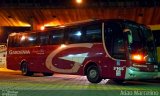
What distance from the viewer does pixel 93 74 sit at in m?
18.5

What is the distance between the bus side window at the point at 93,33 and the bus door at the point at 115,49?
0.49 meters

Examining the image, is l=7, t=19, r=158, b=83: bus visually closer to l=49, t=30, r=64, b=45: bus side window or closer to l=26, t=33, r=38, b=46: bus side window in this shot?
l=49, t=30, r=64, b=45: bus side window

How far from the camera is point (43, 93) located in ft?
43.9

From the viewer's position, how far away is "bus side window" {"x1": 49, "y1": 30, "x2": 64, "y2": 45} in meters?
21.2

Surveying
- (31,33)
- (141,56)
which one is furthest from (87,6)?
(141,56)

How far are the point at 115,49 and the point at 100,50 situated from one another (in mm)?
978

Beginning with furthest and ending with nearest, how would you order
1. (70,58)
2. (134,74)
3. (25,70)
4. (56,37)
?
(25,70)
(56,37)
(70,58)
(134,74)

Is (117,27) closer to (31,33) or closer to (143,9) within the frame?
(31,33)

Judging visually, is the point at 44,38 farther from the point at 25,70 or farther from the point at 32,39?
the point at 25,70

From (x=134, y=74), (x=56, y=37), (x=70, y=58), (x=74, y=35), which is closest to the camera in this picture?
(x=134, y=74)

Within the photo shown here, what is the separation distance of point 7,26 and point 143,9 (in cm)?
1356

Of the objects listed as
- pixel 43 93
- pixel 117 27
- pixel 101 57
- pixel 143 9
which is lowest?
pixel 43 93

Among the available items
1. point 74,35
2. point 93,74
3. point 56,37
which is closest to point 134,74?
point 93,74

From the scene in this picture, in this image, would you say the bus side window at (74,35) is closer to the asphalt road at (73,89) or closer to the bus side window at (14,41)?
the asphalt road at (73,89)
